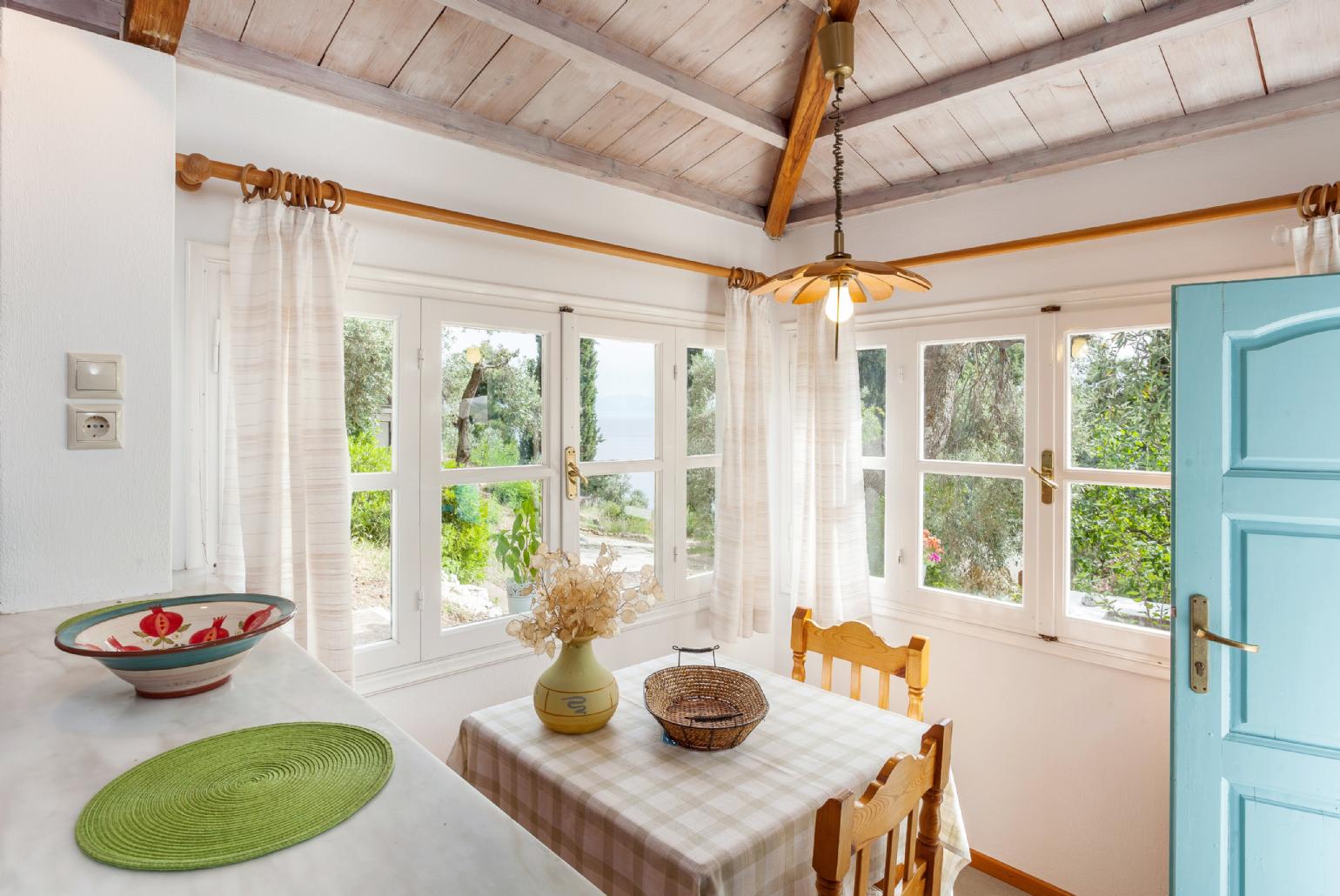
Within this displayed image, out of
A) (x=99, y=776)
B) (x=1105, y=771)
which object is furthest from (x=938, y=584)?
(x=99, y=776)

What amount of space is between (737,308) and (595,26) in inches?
48.3

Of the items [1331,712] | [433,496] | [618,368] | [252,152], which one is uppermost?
[252,152]

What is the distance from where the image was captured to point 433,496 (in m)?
2.17

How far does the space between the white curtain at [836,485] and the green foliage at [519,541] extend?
1.18 meters

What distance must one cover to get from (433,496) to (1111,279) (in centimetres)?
230

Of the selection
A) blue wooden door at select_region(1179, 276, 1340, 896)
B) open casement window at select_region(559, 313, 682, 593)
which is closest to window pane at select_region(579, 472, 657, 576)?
open casement window at select_region(559, 313, 682, 593)

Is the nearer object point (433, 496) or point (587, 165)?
point (433, 496)

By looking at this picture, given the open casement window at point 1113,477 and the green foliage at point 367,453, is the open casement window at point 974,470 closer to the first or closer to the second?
the open casement window at point 1113,477

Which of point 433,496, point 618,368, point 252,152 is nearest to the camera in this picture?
point 252,152

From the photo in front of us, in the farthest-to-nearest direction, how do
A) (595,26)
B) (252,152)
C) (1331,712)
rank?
(595,26), (252,152), (1331,712)

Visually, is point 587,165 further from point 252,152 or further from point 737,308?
point 252,152

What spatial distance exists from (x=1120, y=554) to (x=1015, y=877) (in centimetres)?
123

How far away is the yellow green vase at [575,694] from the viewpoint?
62.9 inches

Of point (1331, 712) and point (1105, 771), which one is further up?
point (1331, 712)
